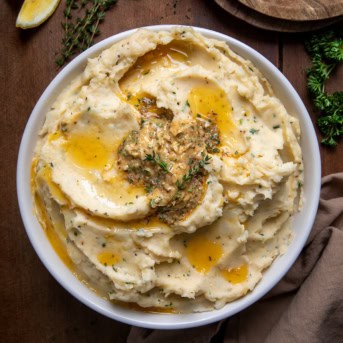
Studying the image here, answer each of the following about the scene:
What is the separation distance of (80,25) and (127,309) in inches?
76.6

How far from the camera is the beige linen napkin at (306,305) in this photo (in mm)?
3457

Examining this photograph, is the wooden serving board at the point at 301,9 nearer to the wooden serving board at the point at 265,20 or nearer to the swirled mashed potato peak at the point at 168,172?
the wooden serving board at the point at 265,20

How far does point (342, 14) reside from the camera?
3545 millimetres

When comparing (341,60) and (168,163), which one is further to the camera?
(341,60)

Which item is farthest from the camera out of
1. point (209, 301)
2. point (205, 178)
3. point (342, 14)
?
point (342, 14)

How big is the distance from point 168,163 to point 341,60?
5.17 feet

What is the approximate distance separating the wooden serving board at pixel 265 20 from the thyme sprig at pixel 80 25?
811mm

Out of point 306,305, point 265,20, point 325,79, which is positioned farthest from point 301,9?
point 306,305

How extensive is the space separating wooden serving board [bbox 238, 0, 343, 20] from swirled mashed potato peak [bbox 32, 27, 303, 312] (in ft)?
1.75

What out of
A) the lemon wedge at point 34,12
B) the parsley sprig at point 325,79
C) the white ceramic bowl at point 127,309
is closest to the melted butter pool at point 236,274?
the white ceramic bowl at point 127,309

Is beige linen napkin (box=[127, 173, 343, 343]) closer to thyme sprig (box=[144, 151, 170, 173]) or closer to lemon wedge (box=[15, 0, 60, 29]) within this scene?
thyme sprig (box=[144, 151, 170, 173])

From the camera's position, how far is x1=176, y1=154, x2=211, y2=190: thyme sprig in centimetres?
289

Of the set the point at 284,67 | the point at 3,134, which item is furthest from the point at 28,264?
the point at 284,67

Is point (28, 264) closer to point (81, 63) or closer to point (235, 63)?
point (81, 63)
